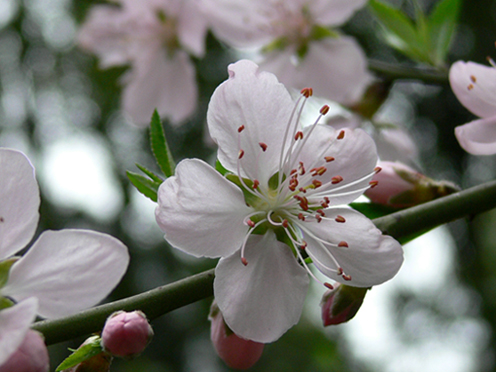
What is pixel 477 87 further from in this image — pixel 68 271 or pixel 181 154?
pixel 181 154

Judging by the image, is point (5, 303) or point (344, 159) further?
point (344, 159)

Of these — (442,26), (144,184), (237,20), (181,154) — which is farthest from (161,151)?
(181,154)

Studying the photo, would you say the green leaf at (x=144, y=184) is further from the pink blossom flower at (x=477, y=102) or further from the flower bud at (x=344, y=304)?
the pink blossom flower at (x=477, y=102)

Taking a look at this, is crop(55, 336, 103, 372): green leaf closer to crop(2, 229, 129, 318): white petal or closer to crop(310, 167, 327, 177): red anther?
crop(2, 229, 129, 318): white petal

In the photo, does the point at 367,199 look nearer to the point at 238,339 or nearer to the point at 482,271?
the point at 238,339

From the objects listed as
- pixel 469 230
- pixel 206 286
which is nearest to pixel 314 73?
pixel 206 286

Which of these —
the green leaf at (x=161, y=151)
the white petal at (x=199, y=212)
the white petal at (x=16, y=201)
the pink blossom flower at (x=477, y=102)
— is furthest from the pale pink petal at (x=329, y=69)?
the white petal at (x=16, y=201)
